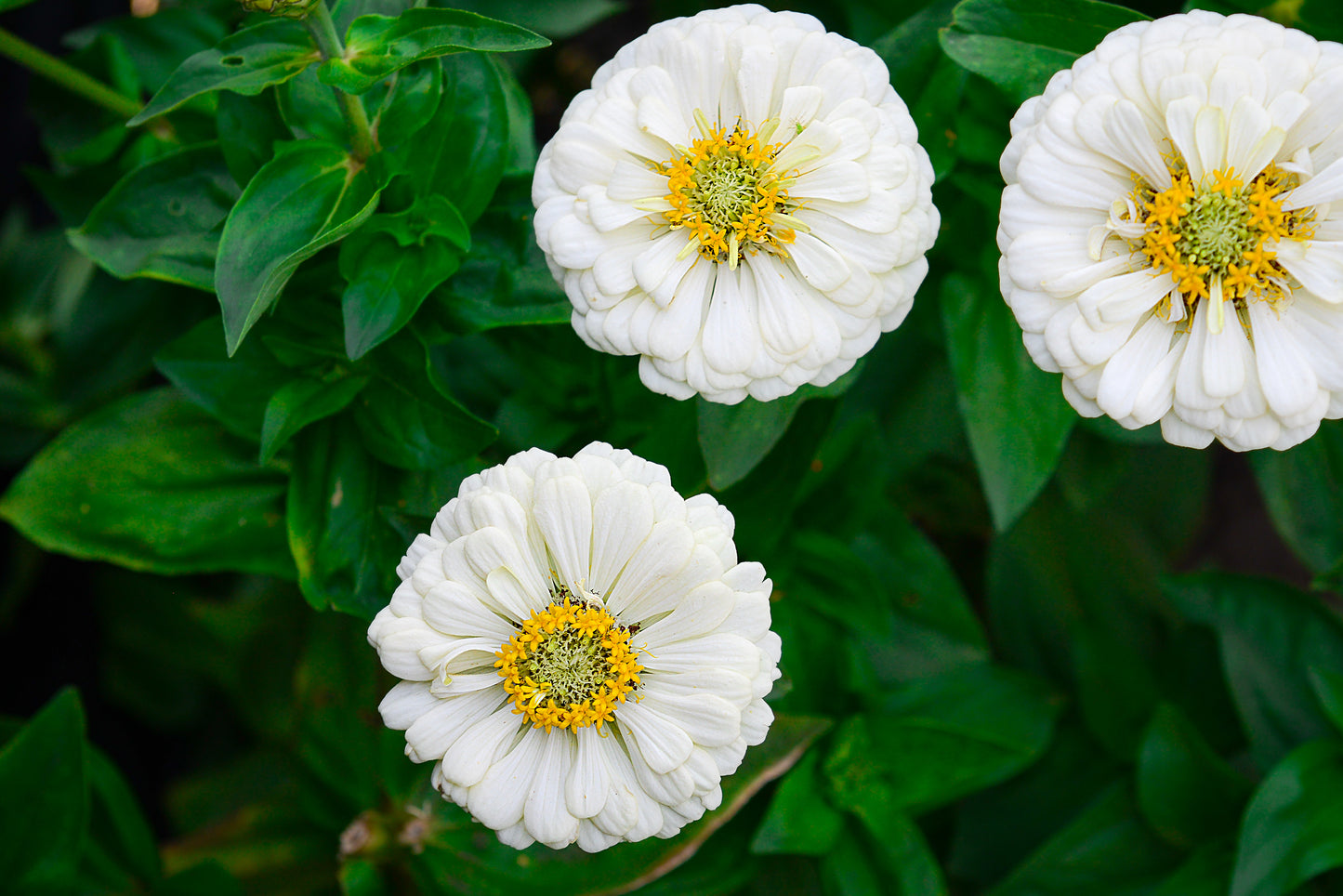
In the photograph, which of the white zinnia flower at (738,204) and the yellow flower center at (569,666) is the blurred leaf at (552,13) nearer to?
the white zinnia flower at (738,204)

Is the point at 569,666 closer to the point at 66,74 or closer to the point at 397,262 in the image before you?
the point at 397,262

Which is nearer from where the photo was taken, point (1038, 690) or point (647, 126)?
point (647, 126)

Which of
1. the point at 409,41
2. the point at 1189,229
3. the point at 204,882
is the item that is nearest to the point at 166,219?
the point at 409,41

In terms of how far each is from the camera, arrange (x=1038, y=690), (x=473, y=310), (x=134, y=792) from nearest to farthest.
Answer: (x=473, y=310) < (x=1038, y=690) < (x=134, y=792)

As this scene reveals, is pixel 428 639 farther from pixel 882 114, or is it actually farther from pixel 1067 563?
pixel 1067 563

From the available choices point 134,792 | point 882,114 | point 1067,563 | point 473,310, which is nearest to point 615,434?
point 473,310

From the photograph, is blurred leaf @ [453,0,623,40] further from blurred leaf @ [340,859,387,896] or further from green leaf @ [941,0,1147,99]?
blurred leaf @ [340,859,387,896]

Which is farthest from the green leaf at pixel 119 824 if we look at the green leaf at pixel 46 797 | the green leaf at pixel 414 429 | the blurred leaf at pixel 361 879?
the green leaf at pixel 414 429
